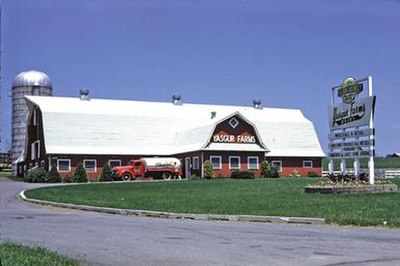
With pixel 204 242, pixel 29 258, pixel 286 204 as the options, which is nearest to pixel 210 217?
pixel 286 204

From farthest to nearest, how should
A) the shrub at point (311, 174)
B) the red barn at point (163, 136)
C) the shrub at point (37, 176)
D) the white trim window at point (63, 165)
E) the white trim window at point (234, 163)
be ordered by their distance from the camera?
the shrub at point (311, 174), the white trim window at point (234, 163), the red barn at point (163, 136), the white trim window at point (63, 165), the shrub at point (37, 176)

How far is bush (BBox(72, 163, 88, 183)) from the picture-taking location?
5159 centimetres

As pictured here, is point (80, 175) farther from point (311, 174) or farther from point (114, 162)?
point (311, 174)

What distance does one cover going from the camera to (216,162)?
5591 centimetres

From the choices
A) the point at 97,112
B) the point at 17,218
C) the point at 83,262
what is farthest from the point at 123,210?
the point at 97,112

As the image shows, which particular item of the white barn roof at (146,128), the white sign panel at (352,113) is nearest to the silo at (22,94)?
the white barn roof at (146,128)

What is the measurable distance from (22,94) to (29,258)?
7139cm

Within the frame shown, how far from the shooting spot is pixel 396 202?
69.2 ft

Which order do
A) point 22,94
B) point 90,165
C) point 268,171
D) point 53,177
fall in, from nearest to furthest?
point 53,177
point 268,171
point 90,165
point 22,94

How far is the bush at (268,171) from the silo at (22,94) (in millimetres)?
31018

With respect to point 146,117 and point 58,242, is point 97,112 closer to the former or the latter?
point 146,117

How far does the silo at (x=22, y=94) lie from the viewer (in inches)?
2918

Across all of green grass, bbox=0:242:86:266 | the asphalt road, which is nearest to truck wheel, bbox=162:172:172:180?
the asphalt road

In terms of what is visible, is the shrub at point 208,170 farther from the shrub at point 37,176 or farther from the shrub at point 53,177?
the shrub at point 37,176
